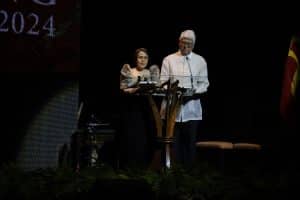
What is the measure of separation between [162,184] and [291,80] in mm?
2548

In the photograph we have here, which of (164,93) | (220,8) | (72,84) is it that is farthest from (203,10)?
(72,84)

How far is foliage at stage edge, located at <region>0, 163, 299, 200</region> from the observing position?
3.79m

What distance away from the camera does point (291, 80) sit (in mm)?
6055

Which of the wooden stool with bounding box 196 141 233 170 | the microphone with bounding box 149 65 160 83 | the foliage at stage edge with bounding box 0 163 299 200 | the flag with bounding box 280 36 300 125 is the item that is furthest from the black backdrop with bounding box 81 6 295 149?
the foliage at stage edge with bounding box 0 163 299 200

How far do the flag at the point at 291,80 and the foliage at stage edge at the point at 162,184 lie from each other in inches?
69.6

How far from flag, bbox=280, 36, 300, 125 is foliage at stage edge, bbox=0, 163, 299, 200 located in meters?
1.77

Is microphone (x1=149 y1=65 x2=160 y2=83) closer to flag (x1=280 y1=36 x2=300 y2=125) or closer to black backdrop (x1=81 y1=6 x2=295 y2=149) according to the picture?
flag (x1=280 y1=36 x2=300 y2=125)

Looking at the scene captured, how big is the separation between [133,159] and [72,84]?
190 centimetres

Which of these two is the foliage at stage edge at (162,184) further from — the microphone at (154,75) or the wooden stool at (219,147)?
the wooden stool at (219,147)

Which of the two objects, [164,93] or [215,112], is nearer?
[164,93]

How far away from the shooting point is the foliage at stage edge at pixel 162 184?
12.4ft

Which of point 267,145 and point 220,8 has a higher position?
point 220,8

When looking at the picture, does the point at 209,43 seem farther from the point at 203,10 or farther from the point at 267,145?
the point at 267,145

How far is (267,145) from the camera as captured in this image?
23.9 feet
